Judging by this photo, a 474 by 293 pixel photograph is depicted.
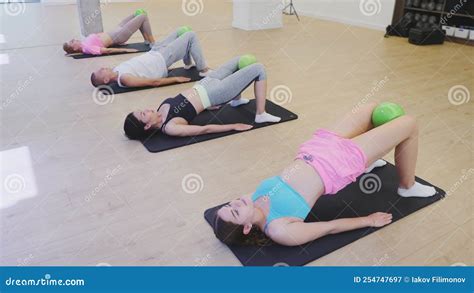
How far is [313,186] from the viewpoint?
1696 mm

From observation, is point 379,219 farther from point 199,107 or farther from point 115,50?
point 115,50

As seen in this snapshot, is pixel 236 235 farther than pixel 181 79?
No

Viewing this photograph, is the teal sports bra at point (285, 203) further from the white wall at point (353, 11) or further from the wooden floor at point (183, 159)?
the white wall at point (353, 11)

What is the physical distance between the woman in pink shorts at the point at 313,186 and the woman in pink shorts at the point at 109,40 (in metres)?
3.66

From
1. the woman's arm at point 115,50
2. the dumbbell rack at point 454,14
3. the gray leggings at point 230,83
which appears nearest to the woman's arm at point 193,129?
the gray leggings at point 230,83

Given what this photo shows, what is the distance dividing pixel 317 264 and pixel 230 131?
1.36 metres

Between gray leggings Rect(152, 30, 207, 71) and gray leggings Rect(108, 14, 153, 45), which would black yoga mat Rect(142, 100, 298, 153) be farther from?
gray leggings Rect(108, 14, 153, 45)

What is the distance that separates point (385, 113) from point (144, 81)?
7.61 feet

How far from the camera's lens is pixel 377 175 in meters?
2.21

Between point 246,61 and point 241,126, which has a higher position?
point 246,61

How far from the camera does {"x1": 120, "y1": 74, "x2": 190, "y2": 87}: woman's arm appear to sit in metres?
3.47

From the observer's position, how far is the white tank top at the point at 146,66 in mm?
3551

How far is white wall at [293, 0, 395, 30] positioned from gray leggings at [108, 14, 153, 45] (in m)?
3.74

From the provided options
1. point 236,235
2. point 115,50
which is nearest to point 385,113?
point 236,235
